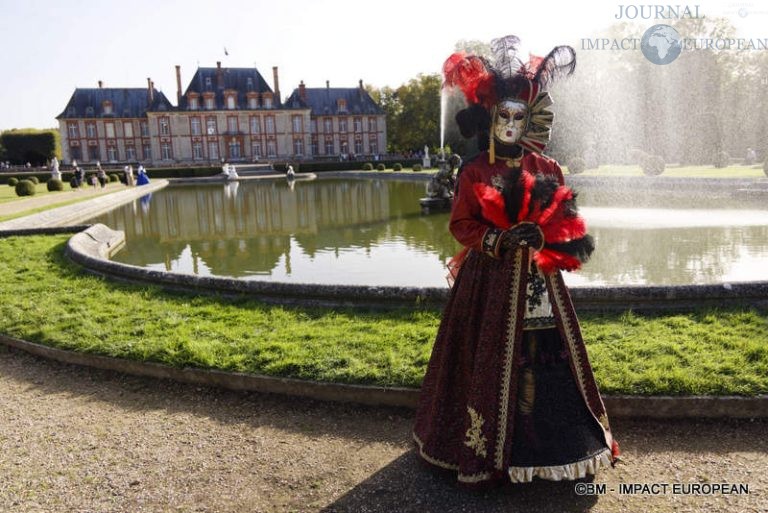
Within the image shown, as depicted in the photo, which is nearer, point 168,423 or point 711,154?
point 168,423

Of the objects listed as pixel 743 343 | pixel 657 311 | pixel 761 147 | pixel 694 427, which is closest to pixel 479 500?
pixel 694 427

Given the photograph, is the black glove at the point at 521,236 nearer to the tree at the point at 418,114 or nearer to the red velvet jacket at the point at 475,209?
the red velvet jacket at the point at 475,209

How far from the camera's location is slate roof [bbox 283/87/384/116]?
5997 centimetres

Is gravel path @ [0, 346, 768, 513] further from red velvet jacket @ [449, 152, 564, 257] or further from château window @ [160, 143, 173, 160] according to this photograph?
château window @ [160, 143, 173, 160]

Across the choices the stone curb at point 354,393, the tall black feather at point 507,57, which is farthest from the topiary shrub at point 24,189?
the tall black feather at point 507,57

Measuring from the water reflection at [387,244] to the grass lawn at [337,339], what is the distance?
2.10 meters

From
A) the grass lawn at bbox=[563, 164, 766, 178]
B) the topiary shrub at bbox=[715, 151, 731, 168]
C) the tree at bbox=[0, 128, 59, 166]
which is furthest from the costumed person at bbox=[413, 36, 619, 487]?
the tree at bbox=[0, 128, 59, 166]

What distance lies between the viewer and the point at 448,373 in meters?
3.01

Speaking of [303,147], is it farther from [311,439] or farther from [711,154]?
[311,439]

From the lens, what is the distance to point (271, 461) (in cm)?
329

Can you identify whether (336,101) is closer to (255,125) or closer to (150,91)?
(255,125)

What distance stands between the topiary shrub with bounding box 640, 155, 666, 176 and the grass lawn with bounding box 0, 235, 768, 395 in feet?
68.3

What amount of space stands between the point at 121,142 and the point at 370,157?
22.7 metres

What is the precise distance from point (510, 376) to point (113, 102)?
6120 centimetres
